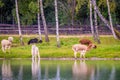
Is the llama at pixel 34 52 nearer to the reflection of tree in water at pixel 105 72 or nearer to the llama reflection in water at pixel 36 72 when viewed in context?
the llama reflection in water at pixel 36 72

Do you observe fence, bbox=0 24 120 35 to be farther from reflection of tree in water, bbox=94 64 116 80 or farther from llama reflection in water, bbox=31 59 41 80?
llama reflection in water, bbox=31 59 41 80

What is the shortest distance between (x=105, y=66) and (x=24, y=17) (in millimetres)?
31710

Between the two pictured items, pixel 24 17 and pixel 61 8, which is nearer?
pixel 24 17

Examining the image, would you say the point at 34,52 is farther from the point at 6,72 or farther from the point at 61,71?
the point at 6,72

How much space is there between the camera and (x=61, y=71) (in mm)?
34812

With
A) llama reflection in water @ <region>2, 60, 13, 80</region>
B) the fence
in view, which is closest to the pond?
llama reflection in water @ <region>2, 60, 13, 80</region>

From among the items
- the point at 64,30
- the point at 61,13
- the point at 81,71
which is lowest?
the point at 81,71

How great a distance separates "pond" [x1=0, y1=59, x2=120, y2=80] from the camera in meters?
31.1

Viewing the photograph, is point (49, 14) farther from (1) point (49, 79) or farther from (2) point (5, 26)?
(1) point (49, 79)

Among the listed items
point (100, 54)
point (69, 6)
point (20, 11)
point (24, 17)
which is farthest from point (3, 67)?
point (69, 6)

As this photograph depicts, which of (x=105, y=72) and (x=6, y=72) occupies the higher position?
(x=6, y=72)

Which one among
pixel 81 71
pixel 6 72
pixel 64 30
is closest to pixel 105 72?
pixel 81 71

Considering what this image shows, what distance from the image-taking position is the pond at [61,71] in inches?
1225

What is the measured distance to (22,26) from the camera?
66.6m
